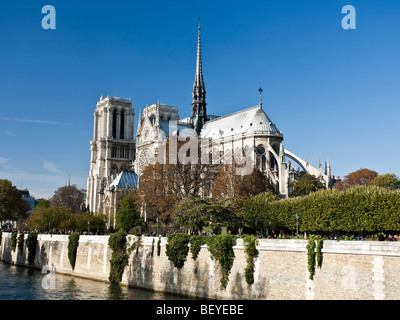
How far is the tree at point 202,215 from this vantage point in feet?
113

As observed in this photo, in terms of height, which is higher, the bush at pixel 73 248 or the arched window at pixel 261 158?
the arched window at pixel 261 158

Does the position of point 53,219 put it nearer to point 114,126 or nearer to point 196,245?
point 196,245

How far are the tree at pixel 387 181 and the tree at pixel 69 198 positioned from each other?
5775 cm

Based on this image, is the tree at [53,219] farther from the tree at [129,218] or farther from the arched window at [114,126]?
the arched window at [114,126]

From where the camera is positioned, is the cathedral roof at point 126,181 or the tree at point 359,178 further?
the cathedral roof at point 126,181

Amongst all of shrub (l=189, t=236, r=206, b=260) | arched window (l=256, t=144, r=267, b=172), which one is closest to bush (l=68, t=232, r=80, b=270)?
shrub (l=189, t=236, r=206, b=260)

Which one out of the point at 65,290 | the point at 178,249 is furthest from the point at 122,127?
the point at 178,249

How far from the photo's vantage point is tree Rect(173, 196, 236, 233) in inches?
1358

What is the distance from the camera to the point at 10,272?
42.7 metres

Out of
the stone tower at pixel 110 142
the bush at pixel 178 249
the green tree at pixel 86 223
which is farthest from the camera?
the stone tower at pixel 110 142

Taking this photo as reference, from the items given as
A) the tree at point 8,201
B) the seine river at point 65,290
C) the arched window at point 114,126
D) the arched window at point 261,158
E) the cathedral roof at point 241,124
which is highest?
the arched window at point 114,126

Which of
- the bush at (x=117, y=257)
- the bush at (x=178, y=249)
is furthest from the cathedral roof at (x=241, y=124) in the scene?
the bush at (x=178, y=249)
